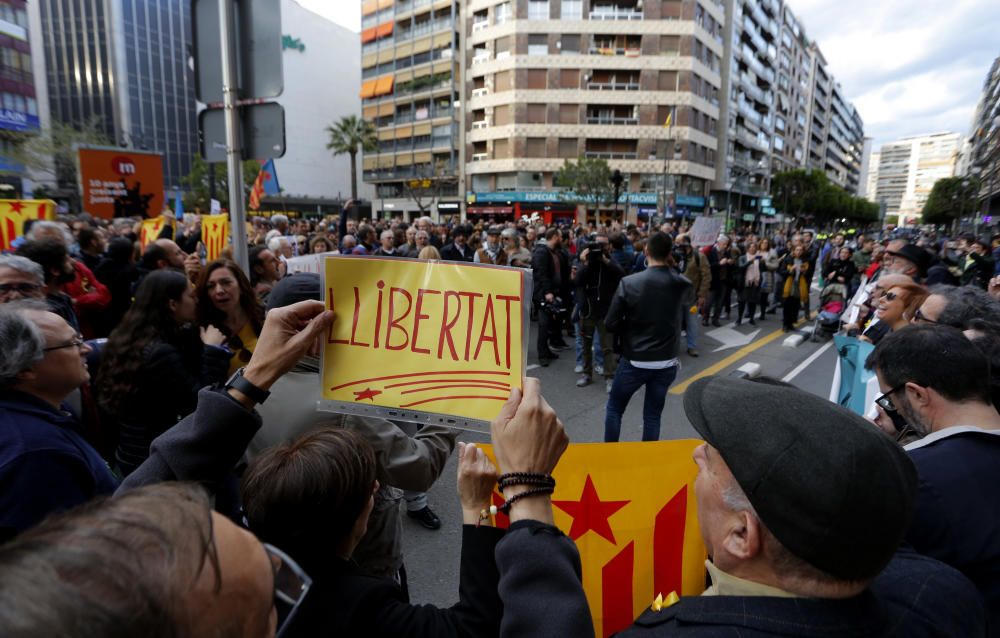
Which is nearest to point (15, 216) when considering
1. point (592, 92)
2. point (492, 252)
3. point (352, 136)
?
point (492, 252)

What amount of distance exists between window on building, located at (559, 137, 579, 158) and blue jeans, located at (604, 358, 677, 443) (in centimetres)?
4015

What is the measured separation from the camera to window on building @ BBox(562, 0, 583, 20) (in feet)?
133

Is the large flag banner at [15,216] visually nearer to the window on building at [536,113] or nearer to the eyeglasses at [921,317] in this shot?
the eyeglasses at [921,317]

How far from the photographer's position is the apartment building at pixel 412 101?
1859 inches

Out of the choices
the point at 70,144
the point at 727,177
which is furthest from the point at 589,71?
the point at 70,144

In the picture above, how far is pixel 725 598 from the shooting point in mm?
968

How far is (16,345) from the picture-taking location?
5.73ft

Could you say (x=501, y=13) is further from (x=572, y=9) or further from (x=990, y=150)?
(x=990, y=150)

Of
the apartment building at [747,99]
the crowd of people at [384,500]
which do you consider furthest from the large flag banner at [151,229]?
the apartment building at [747,99]

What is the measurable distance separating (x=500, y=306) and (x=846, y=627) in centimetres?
105

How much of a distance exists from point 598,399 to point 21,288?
541 cm

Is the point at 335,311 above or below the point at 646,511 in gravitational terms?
above

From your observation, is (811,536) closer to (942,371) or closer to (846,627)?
(846,627)

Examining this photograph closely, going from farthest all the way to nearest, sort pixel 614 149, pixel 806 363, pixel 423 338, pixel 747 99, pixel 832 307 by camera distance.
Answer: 1. pixel 747 99
2. pixel 614 149
3. pixel 832 307
4. pixel 806 363
5. pixel 423 338
